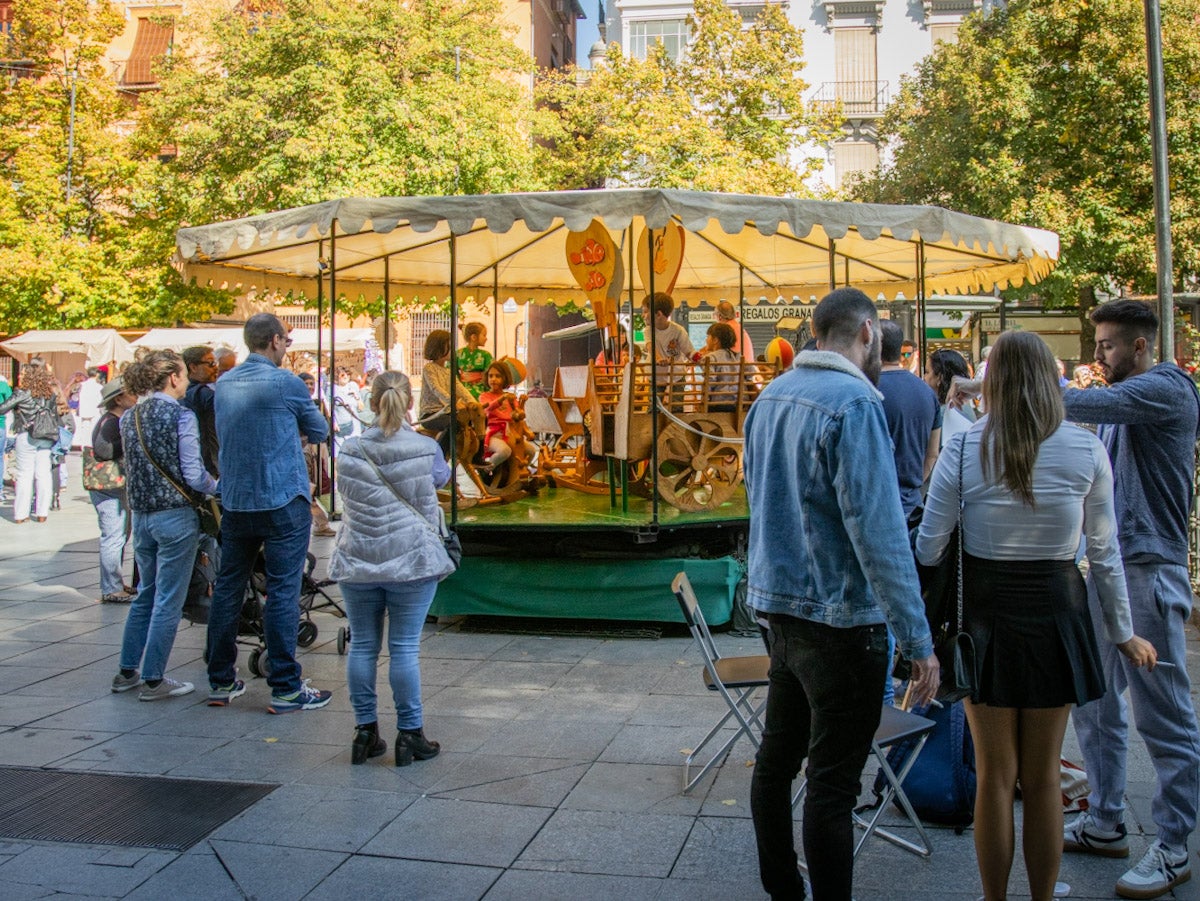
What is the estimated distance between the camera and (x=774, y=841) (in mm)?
3174

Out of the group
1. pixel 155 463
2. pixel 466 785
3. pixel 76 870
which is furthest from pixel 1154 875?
pixel 155 463

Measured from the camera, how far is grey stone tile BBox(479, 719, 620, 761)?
203 inches

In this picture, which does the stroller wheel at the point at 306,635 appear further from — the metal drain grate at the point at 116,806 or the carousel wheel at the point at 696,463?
the carousel wheel at the point at 696,463

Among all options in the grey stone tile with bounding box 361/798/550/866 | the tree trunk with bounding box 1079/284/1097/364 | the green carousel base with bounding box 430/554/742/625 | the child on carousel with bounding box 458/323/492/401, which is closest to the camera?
the grey stone tile with bounding box 361/798/550/866

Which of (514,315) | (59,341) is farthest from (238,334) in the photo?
(514,315)

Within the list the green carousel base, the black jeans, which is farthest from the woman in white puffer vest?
the green carousel base

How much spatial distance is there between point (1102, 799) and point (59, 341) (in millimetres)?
24255

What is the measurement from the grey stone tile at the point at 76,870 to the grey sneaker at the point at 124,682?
2172 millimetres

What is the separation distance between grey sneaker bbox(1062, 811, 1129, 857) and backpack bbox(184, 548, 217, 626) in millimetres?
4562

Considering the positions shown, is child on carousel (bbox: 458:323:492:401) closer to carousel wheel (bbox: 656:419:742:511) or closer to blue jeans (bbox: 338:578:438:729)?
carousel wheel (bbox: 656:419:742:511)

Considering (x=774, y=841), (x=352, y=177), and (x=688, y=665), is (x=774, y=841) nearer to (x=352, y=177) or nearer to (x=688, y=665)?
(x=688, y=665)

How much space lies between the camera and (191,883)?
12.5 ft

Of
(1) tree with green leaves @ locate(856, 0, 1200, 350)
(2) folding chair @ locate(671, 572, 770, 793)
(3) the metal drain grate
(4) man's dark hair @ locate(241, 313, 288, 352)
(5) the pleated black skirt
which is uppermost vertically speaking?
(1) tree with green leaves @ locate(856, 0, 1200, 350)

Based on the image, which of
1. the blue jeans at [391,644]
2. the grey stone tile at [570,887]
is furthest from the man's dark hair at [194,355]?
the grey stone tile at [570,887]
